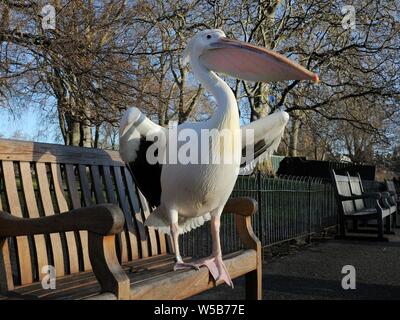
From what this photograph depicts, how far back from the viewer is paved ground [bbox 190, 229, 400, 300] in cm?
456

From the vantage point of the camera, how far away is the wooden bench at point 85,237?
6.25 ft

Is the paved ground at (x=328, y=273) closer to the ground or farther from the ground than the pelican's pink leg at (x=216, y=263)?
closer to the ground

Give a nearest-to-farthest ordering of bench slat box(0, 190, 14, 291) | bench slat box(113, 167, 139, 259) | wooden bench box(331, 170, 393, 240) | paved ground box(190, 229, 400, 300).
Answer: bench slat box(0, 190, 14, 291) < bench slat box(113, 167, 139, 259) < paved ground box(190, 229, 400, 300) < wooden bench box(331, 170, 393, 240)

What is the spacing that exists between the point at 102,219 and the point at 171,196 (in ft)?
2.17

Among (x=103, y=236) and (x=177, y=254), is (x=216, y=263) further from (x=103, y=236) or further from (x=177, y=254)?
(x=103, y=236)

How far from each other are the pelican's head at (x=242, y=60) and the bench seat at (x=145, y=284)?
1.04 m

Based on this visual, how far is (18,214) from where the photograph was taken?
252 cm

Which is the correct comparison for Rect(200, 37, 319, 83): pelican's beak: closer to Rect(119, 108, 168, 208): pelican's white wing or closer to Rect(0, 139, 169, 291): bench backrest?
Rect(119, 108, 168, 208): pelican's white wing

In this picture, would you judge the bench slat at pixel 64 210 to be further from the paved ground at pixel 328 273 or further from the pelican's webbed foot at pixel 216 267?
the paved ground at pixel 328 273

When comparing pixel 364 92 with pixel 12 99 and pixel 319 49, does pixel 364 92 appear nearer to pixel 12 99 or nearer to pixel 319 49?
pixel 319 49

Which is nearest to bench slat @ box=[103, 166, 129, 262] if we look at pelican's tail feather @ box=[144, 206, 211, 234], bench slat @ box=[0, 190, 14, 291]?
pelican's tail feather @ box=[144, 206, 211, 234]

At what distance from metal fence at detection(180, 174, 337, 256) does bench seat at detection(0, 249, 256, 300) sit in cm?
355

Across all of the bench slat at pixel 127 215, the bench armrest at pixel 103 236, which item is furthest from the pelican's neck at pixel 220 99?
the bench slat at pixel 127 215
